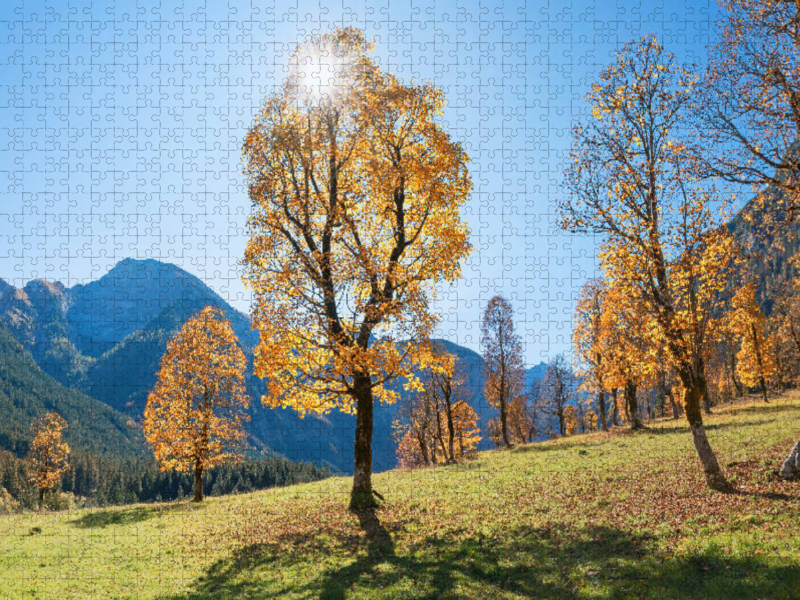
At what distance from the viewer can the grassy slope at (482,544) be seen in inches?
488

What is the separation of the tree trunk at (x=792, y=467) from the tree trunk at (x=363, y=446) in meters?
15.9

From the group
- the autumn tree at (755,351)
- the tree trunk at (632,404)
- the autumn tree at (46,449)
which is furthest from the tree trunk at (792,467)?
the autumn tree at (46,449)

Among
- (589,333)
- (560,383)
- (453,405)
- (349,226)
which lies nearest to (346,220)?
(349,226)

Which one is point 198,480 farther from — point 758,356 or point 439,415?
point 758,356

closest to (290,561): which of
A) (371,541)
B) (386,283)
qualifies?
(371,541)

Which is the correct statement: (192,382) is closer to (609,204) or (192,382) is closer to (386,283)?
(386,283)

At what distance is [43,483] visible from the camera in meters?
68.2

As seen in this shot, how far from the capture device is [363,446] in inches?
912

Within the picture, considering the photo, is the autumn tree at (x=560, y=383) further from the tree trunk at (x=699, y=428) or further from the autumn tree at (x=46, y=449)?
the autumn tree at (x=46, y=449)

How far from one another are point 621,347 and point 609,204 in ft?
20.8

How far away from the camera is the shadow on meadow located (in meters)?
11.4

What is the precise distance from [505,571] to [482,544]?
2.50 m

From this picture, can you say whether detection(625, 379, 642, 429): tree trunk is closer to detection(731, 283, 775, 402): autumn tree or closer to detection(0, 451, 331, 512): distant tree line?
detection(731, 283, 775, 402): autumn tree

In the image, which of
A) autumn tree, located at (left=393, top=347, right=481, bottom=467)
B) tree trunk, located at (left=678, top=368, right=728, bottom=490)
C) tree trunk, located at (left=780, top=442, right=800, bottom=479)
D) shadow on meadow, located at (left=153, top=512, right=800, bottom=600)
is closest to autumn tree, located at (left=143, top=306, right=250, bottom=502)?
autumn tree, located at (left=393, top=347, right=481, bottom=467)
